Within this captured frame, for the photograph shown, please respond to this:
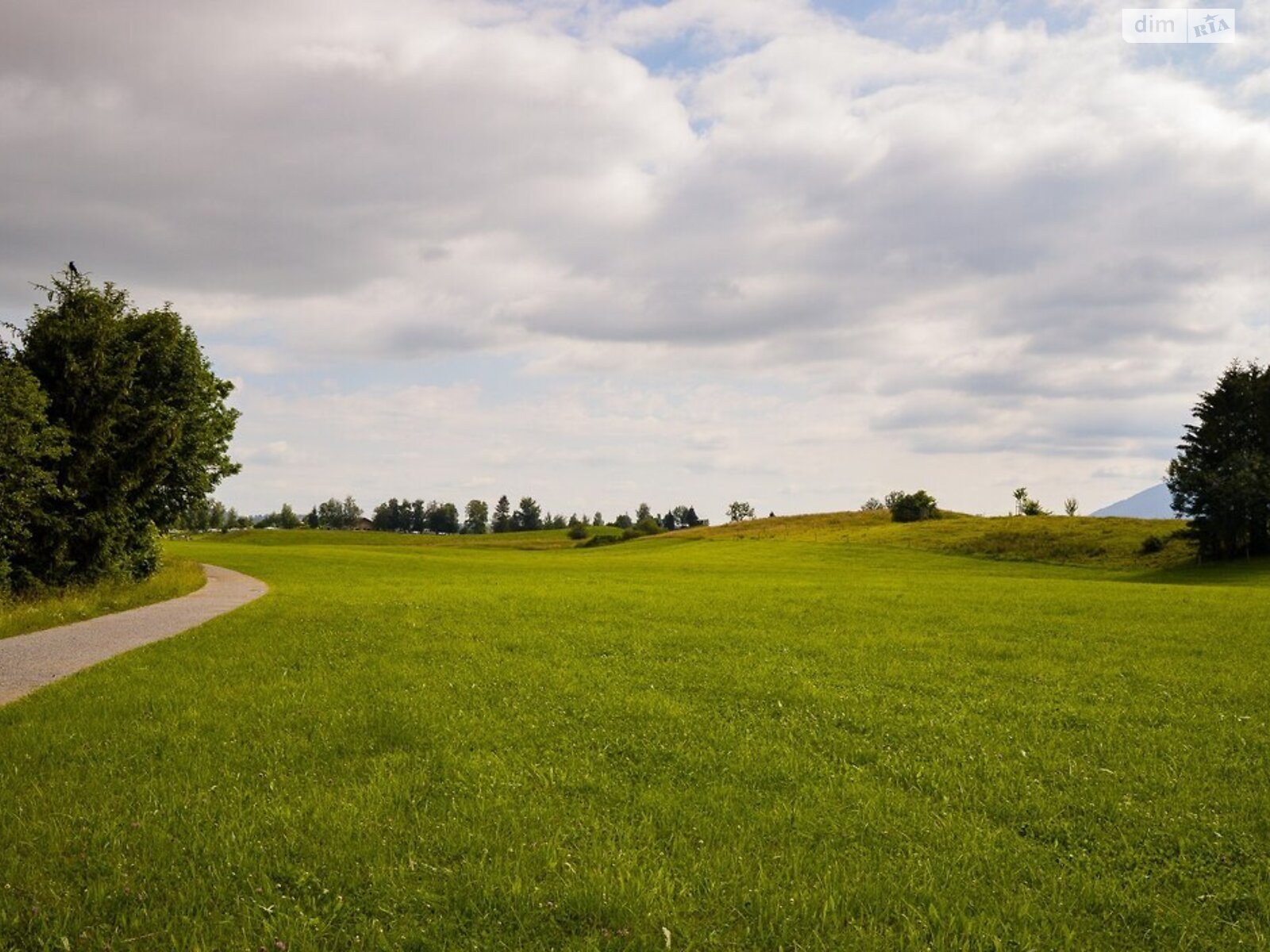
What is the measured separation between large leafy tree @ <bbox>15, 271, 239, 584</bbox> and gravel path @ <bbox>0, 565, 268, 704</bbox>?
16.8 feet

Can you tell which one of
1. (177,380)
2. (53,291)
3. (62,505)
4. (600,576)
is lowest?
(600,576)

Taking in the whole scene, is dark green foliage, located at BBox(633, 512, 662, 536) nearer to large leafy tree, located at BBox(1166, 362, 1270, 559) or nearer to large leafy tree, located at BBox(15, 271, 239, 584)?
large leafy tree, located at BBox(1166, 362, 1270, 559)

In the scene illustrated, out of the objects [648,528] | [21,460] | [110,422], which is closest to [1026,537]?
[648,528]

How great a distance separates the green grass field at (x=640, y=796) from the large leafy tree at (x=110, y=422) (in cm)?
1789

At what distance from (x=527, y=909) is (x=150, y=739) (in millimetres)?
6638

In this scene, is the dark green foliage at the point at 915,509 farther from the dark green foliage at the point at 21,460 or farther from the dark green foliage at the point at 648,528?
the dark green foliage at the point at 21,460

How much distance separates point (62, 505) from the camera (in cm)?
3122

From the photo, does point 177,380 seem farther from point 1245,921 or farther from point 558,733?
point 1245,921

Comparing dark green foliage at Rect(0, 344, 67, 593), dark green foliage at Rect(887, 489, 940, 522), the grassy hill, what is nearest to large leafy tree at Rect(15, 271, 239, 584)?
dark green foliage at Rect(0, 344, 67, 593)

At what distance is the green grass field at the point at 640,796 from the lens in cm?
583

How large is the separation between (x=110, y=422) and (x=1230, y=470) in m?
76.4

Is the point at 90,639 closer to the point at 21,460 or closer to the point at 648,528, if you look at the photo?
the point at 21,460

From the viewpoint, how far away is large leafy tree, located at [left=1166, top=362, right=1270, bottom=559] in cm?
6194

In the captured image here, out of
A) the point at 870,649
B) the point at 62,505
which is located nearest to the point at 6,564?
the point at 62,505
